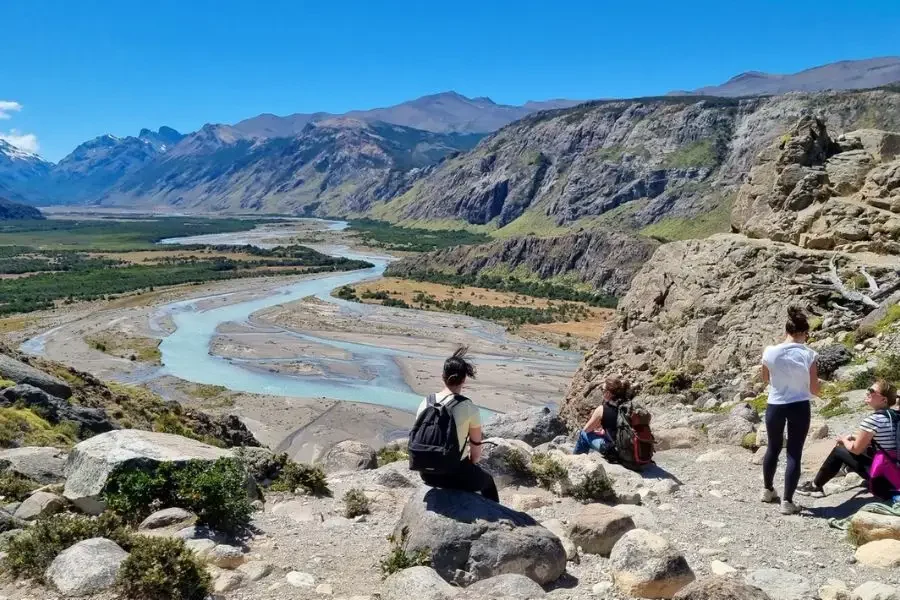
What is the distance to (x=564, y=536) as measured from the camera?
378 inches

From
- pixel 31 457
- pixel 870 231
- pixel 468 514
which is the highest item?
pixel 870 231

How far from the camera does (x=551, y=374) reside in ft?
219

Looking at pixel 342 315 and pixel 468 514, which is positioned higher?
pixel 468 514

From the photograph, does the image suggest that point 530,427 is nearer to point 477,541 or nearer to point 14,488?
point 477,541

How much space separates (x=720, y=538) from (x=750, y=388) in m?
10.7

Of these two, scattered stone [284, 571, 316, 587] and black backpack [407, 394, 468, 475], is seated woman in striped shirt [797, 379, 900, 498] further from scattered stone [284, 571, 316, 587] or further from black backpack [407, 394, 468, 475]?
scattered stone [284, 571, 316, 587]

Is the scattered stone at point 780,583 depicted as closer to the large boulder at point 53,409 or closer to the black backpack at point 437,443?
the black backpack at point 437,443

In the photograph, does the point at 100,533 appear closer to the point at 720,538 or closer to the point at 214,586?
the point at 214,586

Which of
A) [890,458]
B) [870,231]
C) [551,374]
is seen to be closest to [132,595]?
[890,458]

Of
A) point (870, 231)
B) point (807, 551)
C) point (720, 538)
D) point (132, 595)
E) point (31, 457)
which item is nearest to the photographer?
point (132, 595)

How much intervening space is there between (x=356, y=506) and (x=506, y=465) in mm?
2950

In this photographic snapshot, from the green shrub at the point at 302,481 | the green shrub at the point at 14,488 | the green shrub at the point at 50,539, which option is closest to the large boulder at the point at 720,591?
the green shrub at the point at 50,539

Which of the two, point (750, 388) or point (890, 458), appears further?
point (750, 388)

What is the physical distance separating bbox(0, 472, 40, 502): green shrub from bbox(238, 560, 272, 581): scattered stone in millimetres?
5716
